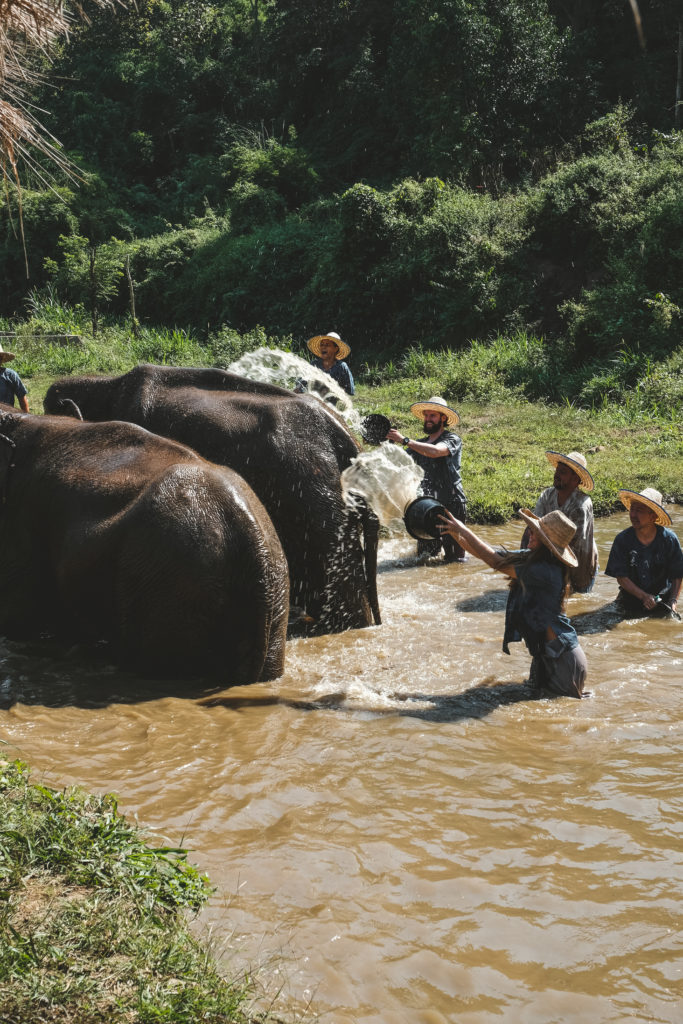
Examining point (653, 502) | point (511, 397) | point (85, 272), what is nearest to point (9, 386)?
point (653, 502)

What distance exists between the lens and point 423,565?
8711mm

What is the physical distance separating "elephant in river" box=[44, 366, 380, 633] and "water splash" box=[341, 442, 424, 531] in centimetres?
9

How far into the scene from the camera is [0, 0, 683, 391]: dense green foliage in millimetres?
19234

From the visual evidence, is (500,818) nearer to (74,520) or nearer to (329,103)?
(74,520)

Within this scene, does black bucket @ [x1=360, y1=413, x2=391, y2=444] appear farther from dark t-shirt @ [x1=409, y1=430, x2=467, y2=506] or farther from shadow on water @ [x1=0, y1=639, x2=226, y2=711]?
shadow on water @ [x1=0, y1=639, x2=226, y2=711]

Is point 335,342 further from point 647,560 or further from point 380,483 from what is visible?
point 647,560

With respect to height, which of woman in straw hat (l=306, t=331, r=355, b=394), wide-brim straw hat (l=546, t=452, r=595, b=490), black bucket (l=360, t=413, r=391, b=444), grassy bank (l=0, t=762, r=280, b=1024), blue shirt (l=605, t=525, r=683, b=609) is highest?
woman in straw hat (l=306, t=331, r=355, b=394)

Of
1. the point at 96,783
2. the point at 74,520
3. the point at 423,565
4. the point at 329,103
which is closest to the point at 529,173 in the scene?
the point at 329,103

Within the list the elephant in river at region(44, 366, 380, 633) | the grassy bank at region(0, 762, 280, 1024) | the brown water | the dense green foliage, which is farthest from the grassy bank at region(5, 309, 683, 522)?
the grassy bank at region(0, 762, 280, 1024)

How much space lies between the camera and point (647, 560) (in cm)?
700

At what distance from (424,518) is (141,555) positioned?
1763mm

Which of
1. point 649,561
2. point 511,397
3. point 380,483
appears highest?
point 511,397

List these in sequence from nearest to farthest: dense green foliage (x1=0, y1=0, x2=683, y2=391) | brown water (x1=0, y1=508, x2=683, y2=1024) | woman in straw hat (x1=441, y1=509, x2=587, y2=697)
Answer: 1. brown water (x1=0, y1=508, x2=683, y2=1024)
2. woman in straw hat (x1=441, y1=509, x2=587, y2=697)
3. dense green foliage (x1=0, y1=0, x2=683, y2=391)

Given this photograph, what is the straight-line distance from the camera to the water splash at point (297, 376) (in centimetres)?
890
